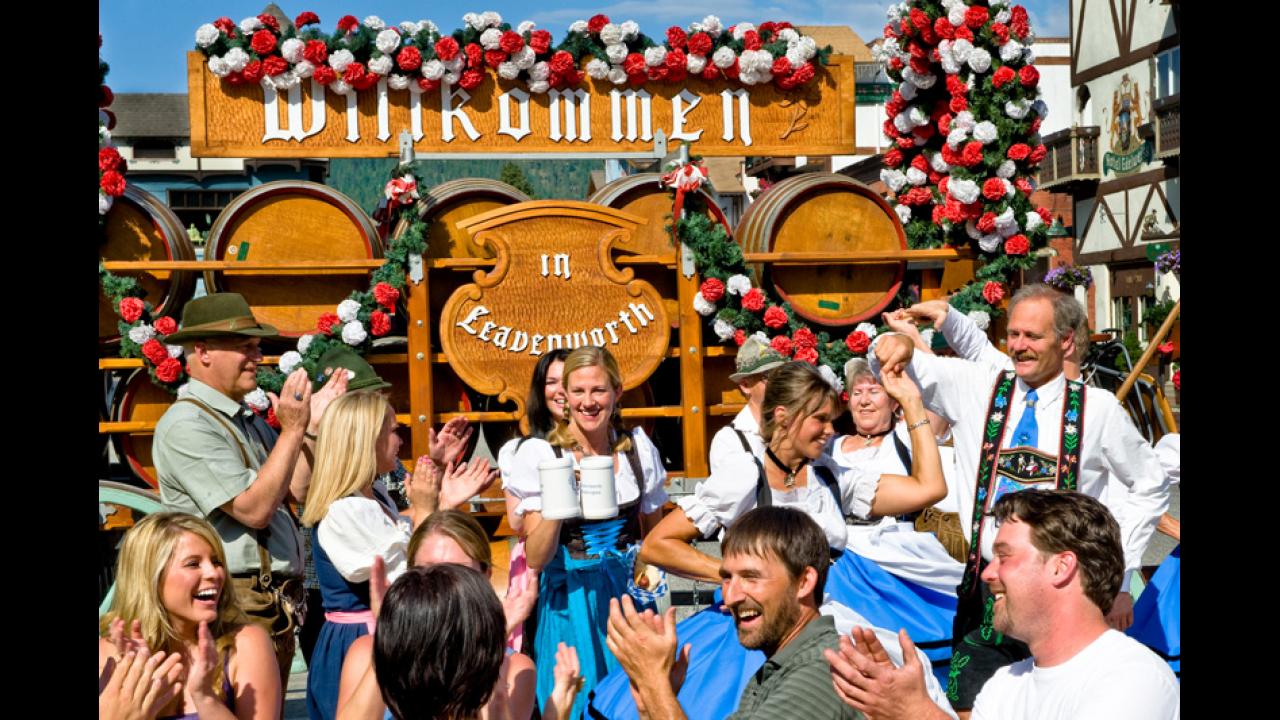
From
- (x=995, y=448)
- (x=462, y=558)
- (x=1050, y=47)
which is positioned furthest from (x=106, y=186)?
(x=1050, y=47)

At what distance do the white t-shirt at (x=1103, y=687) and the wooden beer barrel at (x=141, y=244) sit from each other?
19.0ft

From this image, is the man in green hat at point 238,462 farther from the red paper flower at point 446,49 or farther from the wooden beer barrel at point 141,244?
the red paper flower at point 446,49

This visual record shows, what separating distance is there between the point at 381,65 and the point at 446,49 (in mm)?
380

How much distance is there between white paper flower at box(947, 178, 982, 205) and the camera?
25.5ft

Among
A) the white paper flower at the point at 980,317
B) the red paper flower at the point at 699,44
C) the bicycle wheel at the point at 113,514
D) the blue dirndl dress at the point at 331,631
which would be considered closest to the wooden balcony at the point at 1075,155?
the white paper flower at the point at 980,317

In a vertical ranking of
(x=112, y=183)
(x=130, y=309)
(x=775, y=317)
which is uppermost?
(x=112, y=183)

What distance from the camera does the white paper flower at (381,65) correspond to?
7.63m

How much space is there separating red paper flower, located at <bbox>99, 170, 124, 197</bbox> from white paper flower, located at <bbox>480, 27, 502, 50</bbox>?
7.06 feet

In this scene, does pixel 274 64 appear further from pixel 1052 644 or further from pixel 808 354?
pixel 1052 644

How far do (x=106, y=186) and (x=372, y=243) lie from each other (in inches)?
57.1

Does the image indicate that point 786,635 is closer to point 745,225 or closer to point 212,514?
point 212,514

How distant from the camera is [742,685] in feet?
11.5

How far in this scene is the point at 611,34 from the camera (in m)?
7.84

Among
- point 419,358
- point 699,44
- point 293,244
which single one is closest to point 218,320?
point 419,358
